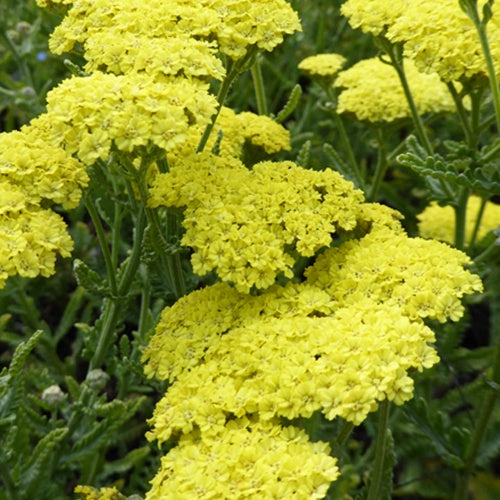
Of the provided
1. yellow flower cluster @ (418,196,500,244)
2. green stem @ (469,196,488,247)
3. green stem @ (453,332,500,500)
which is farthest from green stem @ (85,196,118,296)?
green stem @ (469,196,488,247)

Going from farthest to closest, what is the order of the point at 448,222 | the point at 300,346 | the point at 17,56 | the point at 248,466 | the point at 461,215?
the point at 17,56 < the point at 448,222 < the point at 461,215 < the point at 300,346 < the point at 248,466

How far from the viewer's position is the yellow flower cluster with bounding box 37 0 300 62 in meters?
2.10

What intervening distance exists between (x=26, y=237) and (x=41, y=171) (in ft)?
0.71

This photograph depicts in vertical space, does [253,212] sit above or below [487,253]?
above

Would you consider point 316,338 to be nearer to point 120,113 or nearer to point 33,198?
point 120,113

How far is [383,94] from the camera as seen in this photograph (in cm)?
290

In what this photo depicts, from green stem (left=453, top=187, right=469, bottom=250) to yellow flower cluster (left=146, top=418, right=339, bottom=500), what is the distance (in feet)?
3.87

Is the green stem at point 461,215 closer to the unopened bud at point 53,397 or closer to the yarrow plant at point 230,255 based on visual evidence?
the yarrow plant at point 230,255

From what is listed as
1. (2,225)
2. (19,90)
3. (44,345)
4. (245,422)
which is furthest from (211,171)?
(19,90)

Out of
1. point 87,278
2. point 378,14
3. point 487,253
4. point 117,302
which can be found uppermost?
point 378,14

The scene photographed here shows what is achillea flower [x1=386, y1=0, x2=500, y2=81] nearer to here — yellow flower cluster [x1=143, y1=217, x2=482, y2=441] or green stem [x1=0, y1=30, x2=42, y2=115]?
yellow flower cluster [x1=143, y1=217, x2=482, y2=441]

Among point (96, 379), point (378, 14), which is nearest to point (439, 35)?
point (378, 14)

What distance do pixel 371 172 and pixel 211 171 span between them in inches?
86.7

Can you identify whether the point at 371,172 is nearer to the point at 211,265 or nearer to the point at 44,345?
the point at 44,345
